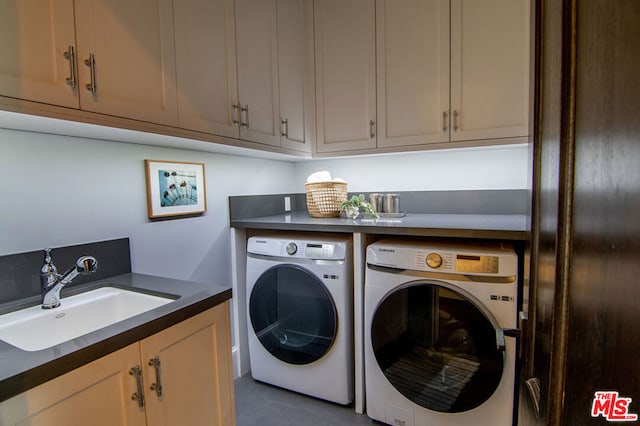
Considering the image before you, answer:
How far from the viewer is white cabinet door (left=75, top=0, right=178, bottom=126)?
1.06 metres

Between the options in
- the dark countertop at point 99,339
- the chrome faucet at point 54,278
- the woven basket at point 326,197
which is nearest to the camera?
the dark countertop at point 99,339

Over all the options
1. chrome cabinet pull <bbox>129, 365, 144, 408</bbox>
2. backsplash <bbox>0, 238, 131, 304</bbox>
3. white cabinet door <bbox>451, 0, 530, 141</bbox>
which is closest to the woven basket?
white cabinet door <bbox>451, 0, 530, 141</bbox>

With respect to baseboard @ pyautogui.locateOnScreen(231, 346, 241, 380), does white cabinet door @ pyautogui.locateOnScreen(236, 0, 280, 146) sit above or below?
above

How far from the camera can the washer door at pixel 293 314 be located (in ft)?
6.07

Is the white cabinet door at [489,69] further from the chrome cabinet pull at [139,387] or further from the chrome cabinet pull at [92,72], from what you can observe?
the chrome cabinet pull at [139,387]

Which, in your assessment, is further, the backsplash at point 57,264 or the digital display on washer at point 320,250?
the digital display on washer at point 320,250

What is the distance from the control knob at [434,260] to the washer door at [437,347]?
0.08m

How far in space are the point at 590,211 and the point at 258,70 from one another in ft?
5.99

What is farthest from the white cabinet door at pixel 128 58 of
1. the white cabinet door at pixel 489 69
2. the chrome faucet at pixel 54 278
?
the white cabinet door at pixel 489 69

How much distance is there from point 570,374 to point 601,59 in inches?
14.7

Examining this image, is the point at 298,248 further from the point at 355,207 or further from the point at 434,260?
the point at 434,260

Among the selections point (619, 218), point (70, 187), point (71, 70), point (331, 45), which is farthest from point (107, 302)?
point (331, 45)

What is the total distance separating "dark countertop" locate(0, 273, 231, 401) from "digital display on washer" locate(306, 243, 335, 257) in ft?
2.09

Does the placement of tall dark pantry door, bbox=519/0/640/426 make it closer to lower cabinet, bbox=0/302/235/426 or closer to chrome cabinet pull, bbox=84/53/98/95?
lower cabinet, bbox=0/302/235/426
